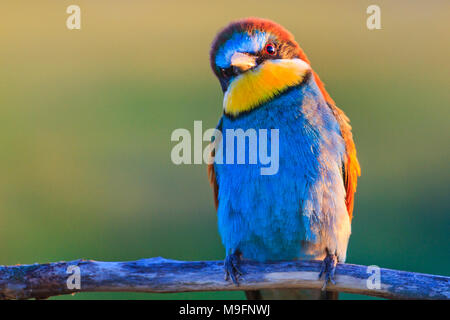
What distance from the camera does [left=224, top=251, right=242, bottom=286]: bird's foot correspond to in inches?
89.0

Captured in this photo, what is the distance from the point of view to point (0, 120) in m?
5.98

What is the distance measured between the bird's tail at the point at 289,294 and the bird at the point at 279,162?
0.21 ft

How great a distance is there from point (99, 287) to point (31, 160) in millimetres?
3557

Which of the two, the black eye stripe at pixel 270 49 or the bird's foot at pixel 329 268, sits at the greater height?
the black eye stripe at pixel 270 49

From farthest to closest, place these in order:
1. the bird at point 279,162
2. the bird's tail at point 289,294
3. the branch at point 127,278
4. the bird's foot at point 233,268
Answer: the bird's tail at point 289,294 < the bird at point 279,162 < the bird's foot at point 233,268 < the branch at point 127,278

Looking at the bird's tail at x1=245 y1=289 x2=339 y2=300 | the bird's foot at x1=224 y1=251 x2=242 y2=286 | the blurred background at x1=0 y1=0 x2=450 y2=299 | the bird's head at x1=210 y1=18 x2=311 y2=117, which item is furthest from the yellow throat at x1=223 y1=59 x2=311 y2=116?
the blurred background at x1=0 y1=0 x2=450 y2=299

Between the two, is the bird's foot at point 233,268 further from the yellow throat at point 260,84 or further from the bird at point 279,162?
the yellow throat at point 260,84

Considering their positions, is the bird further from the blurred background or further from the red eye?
the blurred background

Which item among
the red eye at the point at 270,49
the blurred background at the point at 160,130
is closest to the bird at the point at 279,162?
the red eye at the point at 270,49

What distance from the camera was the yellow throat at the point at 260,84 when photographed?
2416 millimetres

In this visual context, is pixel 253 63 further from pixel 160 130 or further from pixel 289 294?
pixel 160 130

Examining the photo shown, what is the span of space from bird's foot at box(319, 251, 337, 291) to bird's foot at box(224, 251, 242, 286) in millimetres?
343

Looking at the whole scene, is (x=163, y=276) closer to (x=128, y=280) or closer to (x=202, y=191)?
(x=128, y=280)

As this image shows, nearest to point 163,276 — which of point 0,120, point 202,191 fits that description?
point 202,191
